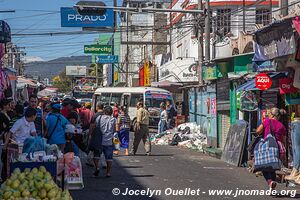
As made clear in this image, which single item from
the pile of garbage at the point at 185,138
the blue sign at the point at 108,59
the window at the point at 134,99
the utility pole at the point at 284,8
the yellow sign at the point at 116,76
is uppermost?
the utility pole at the point at 284,8

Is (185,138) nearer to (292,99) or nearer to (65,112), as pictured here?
(292,99)

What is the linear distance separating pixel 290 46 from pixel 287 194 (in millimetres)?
3413

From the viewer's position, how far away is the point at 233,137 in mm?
18766

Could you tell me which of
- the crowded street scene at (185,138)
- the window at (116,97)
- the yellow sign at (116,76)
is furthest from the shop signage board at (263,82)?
the yellow sign at (116,76)

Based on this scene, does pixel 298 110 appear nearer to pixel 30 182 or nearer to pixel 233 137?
pixel 233 137

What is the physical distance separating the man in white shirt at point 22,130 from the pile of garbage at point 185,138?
1326 centimetres

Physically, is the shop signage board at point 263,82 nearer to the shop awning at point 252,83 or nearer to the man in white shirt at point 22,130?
the shop awning at point 252,83

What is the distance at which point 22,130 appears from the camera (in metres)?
11.4

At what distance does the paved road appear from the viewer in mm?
12312

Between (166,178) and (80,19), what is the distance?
15.8 m

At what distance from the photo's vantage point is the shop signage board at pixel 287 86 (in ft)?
50.7

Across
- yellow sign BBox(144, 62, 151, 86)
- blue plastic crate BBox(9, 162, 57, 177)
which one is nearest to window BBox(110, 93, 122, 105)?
yellow sign BBox(144, 62, 151, 86)

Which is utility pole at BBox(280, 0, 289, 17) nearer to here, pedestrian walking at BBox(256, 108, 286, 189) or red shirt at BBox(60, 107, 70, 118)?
pedestrian walking at BBox(256, 108, 286, 189)

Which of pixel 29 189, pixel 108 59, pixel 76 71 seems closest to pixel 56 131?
pixel 29 189
